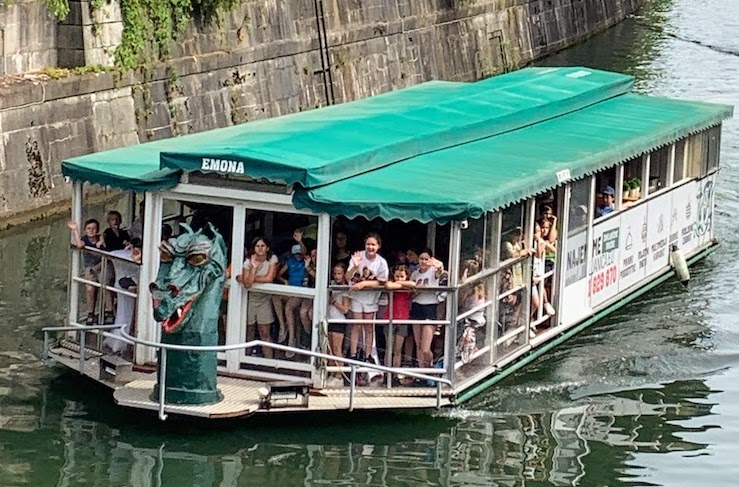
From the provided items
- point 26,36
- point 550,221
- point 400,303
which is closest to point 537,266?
point 550,221

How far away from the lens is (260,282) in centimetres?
1506

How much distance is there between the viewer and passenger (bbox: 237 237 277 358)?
15.1m

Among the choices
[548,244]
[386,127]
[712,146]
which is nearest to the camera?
[386,127]

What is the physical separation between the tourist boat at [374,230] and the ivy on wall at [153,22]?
28.7 ft

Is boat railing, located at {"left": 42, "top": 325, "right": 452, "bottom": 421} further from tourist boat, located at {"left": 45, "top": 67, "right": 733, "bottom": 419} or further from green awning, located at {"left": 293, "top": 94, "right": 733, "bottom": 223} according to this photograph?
green awning, located at {"left": 293, "top": 94, "right": 733, "bottom": 223}

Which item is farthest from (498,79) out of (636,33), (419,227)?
(636,33)

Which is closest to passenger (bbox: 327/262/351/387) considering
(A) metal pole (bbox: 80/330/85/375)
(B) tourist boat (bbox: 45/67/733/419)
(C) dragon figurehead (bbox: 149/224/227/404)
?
(B) tourist boat (bbox: 45/67/733/419)

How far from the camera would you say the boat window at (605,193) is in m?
18.9

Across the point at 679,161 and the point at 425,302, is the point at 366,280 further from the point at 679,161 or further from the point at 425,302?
the point at 679,161

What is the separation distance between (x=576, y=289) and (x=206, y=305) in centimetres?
541

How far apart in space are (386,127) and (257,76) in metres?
13.8

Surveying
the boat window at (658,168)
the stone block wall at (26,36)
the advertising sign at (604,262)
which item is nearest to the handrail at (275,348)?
the advertising sign at (604,262)

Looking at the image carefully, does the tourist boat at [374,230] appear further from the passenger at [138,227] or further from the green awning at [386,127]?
the passenger at [138,227]

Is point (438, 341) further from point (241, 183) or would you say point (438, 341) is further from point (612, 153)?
point (612, 153)
